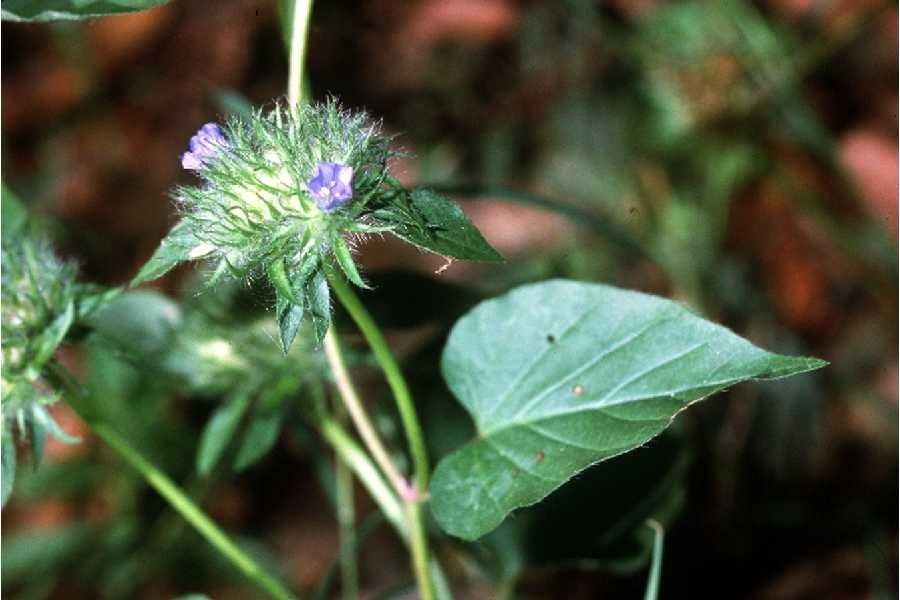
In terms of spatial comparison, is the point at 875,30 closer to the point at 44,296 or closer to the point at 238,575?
the point at 238,575

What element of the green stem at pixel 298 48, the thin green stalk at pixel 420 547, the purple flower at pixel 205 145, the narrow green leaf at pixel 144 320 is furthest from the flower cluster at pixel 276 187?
the narrow green leaf at pixel 144 320

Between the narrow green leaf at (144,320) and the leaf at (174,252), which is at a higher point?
the narrow green leaf at (144,320)

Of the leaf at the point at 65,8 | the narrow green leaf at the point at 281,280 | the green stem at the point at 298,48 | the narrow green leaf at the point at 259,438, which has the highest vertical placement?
the leaf at the point at 65,8

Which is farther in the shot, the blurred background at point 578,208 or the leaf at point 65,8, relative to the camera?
the blurred background at point 578,208

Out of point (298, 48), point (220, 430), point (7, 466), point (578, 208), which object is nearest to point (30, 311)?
point (7, 466)

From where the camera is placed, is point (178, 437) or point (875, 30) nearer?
point (178, 437)

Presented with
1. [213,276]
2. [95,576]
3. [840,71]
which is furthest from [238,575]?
[840,71]

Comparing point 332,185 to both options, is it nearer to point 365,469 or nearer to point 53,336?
point 53,336

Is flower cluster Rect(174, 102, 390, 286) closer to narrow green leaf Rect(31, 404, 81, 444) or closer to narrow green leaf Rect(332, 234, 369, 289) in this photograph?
narrow green leaf Rect(332, 234, 369, 289)

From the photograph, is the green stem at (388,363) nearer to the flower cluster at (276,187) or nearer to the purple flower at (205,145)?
the flower cluster at (276,187)

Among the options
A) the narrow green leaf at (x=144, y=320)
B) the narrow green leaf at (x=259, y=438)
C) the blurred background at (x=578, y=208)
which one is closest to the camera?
the narrow green leaf at (x=259, y=438)
